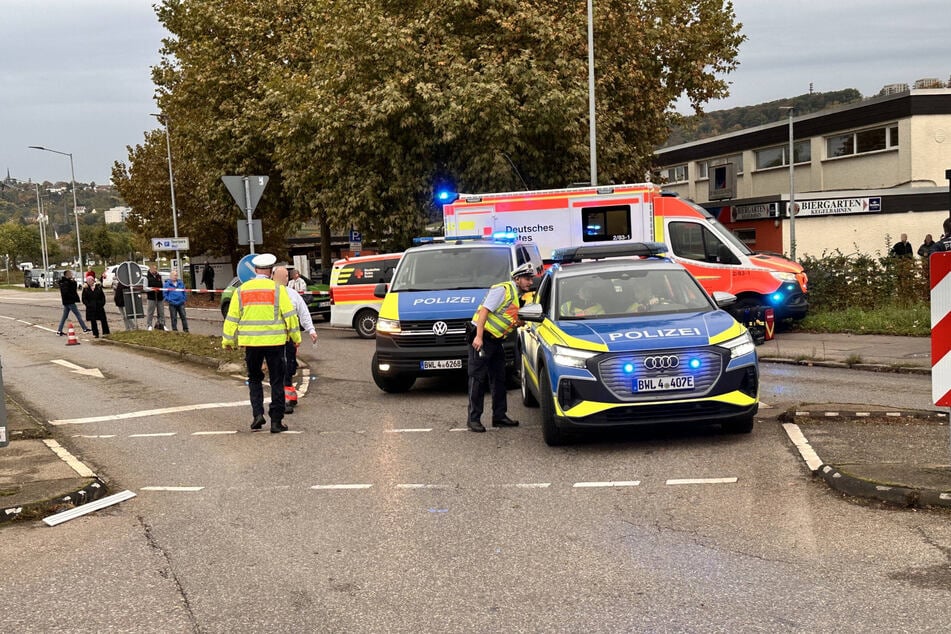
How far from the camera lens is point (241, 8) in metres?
36.8

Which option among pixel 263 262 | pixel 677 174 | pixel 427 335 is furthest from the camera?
pixel 677 174

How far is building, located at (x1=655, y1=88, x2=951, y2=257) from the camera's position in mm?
37500

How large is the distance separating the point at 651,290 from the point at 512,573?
512 cm

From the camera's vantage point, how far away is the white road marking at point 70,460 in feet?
28.0

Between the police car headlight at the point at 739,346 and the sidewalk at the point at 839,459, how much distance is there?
0.83 meters

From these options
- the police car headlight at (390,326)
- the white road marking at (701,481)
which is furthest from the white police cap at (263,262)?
the white road marking at (701,481)

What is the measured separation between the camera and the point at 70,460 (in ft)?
30.4

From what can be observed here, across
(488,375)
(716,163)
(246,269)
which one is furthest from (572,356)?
(716,163)

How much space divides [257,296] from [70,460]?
8.57 ft

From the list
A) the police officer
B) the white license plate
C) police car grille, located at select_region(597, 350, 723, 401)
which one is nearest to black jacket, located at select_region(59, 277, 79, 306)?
the police officer

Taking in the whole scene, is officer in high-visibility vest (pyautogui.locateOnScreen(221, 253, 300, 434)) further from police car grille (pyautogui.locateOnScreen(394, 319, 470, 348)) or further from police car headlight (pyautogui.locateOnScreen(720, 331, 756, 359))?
police car headlight (pyautogui.locateOnScreen(720, 331, 756, 359))

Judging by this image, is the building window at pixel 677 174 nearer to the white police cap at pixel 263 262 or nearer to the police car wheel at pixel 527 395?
the police car wheel at pixel 527 395

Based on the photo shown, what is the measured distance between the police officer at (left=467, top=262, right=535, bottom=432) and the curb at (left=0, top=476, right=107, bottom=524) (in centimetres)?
374

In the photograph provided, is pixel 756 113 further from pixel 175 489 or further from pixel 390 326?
pixel 175 489
